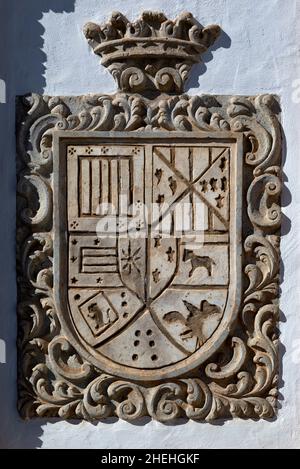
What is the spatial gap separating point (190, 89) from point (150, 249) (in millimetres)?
821

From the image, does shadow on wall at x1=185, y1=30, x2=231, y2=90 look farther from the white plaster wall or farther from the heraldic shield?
the heraldic shield

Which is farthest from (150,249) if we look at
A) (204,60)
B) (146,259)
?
(204,60)

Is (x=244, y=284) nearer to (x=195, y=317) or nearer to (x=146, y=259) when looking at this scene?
(x=195, y=317)

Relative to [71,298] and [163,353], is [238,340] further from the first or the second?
[71,298]

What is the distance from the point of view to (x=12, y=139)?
23.0 feet

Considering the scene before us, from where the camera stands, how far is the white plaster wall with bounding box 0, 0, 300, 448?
275 inches

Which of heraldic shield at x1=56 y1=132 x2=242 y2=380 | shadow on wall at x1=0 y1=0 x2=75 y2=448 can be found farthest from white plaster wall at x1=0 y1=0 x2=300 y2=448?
heraldic shield at x1=56 y1=132 x2=242 y2=380

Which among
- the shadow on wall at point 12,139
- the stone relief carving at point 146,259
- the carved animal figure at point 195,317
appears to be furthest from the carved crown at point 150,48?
the carved animal figure at point 195,317

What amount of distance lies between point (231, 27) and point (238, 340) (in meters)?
1.56

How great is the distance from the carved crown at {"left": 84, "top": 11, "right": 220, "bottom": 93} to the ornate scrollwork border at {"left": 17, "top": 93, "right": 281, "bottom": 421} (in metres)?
0.09

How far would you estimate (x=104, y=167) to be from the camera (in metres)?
6.99

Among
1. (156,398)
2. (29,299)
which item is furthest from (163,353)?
(29,299)

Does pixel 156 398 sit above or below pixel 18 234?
Answer: below
